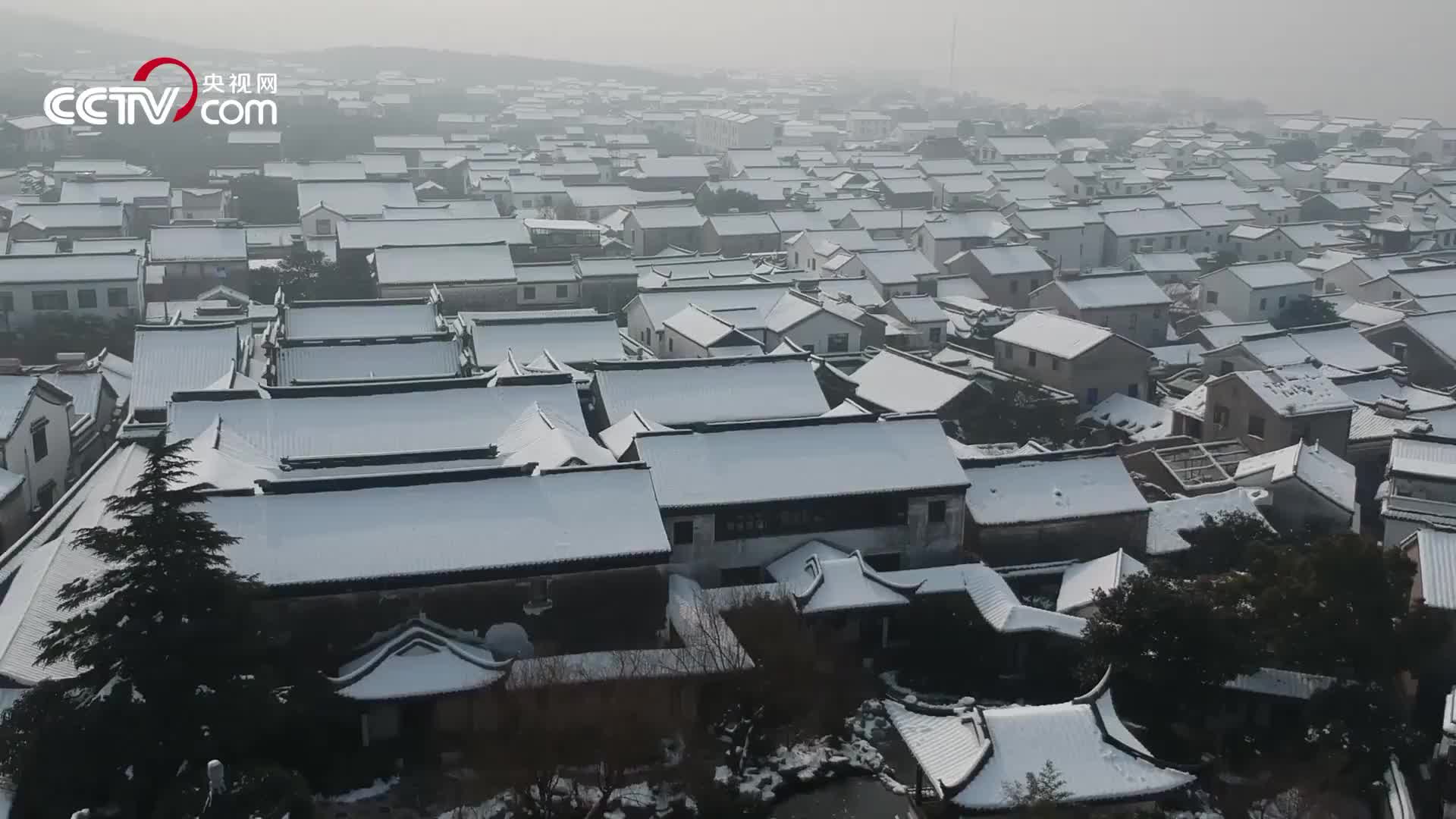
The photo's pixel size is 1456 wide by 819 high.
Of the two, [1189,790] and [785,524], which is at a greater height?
[785,524]

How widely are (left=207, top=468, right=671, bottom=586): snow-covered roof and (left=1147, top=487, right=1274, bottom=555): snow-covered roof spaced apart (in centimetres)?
929

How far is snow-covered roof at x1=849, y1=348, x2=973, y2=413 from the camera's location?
91.7 feet

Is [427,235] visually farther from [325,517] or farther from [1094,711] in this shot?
[1094,711]

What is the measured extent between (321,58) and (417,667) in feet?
485

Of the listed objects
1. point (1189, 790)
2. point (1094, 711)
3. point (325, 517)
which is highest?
point (325, 517)

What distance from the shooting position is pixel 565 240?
152ft

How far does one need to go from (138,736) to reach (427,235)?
30.2 meters

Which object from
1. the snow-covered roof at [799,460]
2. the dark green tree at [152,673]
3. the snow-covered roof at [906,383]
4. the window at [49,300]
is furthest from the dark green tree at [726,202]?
the dark green tree at [152,673]

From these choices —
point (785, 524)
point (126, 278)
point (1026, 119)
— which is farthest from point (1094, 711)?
point (1026, 119)

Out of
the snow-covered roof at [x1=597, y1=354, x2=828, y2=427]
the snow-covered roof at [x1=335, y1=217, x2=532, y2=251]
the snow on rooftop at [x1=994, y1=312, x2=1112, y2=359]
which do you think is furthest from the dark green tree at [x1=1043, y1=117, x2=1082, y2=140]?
the snow-covered roof at [x1=597, y1=354, x2=828, y2=427]

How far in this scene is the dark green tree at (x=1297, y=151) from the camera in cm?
8550

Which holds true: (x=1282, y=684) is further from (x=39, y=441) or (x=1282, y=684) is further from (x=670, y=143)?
(x=670, y=143)

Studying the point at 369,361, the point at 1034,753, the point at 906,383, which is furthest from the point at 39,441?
the point at 1034,753

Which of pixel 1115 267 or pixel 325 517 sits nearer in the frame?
pixel 325 517
